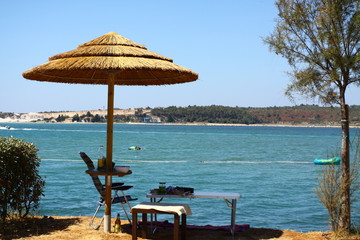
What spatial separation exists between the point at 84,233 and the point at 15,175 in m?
1.05

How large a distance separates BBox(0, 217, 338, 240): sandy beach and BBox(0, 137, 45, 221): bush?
0.26m

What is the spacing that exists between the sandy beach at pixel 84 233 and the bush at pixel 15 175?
259 millimetres

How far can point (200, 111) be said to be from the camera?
418 ft

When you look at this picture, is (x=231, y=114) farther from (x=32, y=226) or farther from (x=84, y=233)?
(x=84, y=233)

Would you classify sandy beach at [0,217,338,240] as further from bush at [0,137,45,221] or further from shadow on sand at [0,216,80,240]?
bush at [0,137,45,221]

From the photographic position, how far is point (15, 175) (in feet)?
18.7

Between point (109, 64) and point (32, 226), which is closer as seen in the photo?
point (109, 64)

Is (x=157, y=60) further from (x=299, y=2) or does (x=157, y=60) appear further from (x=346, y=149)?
(x=346, y=149)

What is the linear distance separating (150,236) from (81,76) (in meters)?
2.39

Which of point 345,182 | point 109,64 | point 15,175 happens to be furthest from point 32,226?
point 345,182

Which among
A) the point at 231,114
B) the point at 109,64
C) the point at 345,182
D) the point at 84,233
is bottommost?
the point at 84,233

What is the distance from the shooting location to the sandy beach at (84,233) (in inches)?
216

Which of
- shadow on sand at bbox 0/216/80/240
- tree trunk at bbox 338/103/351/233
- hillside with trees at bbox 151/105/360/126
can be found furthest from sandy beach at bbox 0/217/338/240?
hillside with trees at bbox 151/105/360/126

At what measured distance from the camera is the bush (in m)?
5.54
